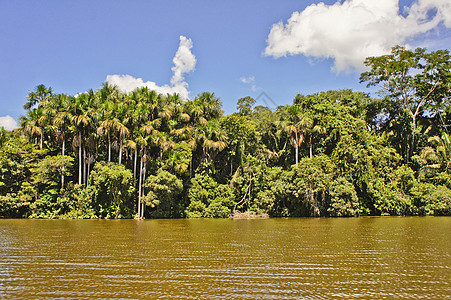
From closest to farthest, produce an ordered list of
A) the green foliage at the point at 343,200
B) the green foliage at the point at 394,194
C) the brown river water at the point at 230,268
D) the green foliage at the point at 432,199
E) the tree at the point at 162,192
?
the brown river water at the point at 230,268 < the green foliage at the point at 432,199 < the tree at the point at 162,192 < the green foliage at the point at 343,200 < the green foliage at the point at 394,194

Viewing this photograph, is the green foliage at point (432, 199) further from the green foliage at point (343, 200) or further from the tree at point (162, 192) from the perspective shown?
the tree at point (162, 192)

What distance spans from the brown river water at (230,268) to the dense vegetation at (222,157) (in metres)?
16.9

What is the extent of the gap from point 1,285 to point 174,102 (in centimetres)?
3277

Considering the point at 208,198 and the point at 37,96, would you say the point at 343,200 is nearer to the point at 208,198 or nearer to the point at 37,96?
the point at 208,198

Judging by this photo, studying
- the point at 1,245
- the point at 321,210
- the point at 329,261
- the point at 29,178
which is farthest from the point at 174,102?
the point at 329,261

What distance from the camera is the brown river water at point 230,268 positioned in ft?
25.2

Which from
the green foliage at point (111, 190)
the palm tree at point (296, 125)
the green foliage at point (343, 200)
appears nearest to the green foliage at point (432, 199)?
the green foliage at point (343, 200)

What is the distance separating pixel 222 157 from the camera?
4022cm

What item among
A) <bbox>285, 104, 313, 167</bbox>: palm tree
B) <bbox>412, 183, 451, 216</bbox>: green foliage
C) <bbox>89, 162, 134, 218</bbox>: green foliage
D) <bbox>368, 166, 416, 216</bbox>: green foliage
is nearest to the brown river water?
<bbox>89, 162, 134, 218</bbox>: green foliage

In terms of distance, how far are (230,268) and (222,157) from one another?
30427 millimetres

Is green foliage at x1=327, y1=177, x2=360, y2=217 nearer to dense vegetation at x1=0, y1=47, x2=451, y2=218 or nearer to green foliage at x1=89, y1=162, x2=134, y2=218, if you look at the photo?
dense vegetation at x1=0, y1=47, x2=451, y2=218

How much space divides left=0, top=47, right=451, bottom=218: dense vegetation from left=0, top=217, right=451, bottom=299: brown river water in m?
16.9

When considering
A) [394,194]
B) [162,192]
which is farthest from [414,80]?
[162,192]

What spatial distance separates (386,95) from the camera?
40938 millimetres
